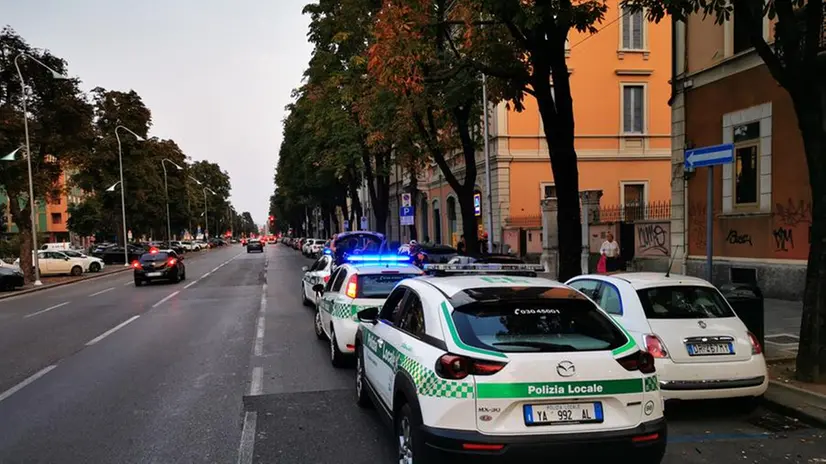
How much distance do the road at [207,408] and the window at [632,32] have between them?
2326 cm

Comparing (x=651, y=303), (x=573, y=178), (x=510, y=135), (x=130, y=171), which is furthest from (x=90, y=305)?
(x=130, y=171)

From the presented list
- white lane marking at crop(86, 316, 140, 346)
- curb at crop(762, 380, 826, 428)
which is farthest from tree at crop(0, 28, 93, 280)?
curb at crop(762, 380, 826, 428)

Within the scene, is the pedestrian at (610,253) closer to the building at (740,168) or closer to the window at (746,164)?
the building at (740,168)

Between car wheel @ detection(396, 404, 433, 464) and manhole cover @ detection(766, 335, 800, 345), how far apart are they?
6.93m

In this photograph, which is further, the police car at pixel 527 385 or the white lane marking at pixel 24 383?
the white lane marking at pixel 24 383

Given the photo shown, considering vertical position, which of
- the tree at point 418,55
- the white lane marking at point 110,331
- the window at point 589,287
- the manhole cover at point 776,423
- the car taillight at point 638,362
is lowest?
the white lane marking at point 110,331

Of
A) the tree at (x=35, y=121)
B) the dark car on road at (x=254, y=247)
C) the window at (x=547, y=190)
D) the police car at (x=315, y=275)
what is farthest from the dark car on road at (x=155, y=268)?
the dark car on road at (x=254, y=247)

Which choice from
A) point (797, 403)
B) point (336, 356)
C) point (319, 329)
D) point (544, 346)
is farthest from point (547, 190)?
point (544, 346)

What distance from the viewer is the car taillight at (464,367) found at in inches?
147

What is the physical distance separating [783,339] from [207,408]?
821 centimetres

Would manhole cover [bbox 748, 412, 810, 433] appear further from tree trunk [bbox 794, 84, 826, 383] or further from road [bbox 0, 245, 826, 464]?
tree trunk [bbox 794, 84, 826, 383]

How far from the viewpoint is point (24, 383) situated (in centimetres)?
759

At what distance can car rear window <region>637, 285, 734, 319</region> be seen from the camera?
6035 millimetres

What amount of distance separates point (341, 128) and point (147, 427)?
76.4 feet
